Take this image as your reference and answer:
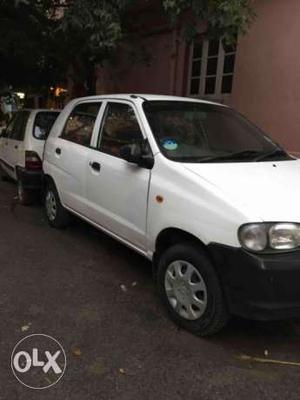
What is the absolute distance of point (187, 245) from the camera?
3625mm

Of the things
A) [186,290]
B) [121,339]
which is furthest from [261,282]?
[121,339]

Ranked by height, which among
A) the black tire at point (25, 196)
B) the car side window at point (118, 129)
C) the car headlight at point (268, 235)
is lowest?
the black tire at point (25, 196)

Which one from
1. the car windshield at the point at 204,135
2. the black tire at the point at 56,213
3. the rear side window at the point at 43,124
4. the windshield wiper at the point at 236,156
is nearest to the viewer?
the windshield wiper at the point at 236,156

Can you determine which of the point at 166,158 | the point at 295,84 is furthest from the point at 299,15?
the point at 166,158

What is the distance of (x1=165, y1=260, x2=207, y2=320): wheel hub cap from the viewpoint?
3516 millimetres

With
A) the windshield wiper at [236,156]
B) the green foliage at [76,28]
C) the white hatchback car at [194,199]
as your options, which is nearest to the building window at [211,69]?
the green foliage at [76,28]

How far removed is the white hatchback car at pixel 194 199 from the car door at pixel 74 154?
0.07 feet

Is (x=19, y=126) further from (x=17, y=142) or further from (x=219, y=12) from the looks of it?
(x=219, y=12)

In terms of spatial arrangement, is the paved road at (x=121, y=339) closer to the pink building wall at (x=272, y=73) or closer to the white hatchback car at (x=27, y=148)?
the white hatchback car at (x=27, y=148)

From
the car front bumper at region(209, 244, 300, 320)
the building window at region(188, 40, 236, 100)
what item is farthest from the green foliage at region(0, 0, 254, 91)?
the car front bumper at region(209, 244, 300, 320)

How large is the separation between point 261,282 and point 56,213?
3.61 meters

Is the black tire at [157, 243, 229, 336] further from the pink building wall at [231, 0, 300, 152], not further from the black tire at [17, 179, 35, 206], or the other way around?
the pink building wall at [231, 0, 300, 152]

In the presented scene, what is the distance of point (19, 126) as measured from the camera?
8016 mm

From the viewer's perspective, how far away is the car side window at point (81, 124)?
5.25 m
